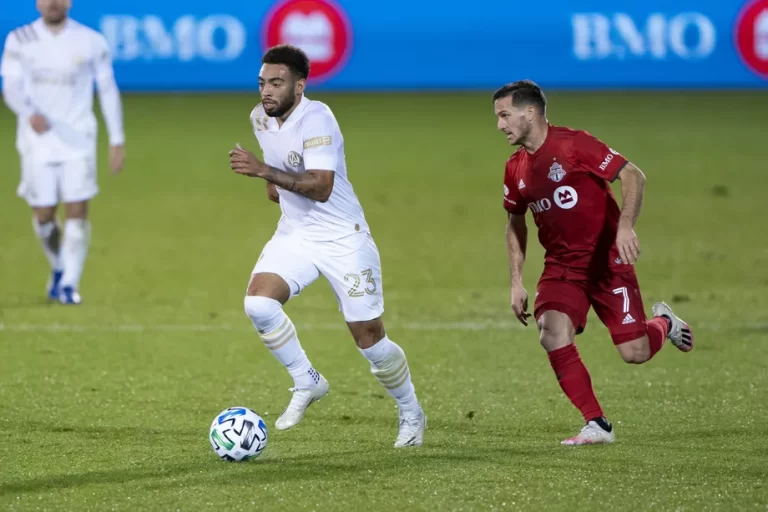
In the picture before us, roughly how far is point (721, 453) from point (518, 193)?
1.50m

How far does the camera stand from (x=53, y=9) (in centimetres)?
1032

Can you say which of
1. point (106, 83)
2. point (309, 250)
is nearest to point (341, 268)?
point (309, 250)

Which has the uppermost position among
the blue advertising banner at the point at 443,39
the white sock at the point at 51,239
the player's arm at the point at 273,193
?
the player's arm at the point at 273,193

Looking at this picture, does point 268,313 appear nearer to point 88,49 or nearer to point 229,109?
point 88,49

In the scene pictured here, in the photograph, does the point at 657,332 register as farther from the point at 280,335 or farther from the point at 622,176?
the point at 280,335

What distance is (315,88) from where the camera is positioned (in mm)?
21719

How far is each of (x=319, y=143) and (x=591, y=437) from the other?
5.94 ft

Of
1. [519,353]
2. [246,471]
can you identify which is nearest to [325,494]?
[246,471]

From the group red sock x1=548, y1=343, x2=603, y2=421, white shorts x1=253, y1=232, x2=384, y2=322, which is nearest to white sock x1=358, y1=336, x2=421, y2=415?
white shorts x1=253, y1=232, x2=384, y2=322

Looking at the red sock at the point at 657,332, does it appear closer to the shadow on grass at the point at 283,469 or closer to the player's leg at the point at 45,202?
the shadow on grass at the point at 283,469

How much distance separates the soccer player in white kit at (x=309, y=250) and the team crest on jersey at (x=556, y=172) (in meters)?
0.91

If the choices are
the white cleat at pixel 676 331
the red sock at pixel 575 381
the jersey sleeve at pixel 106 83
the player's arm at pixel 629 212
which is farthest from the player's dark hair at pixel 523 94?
the jersey sleeve at pixel 106 83

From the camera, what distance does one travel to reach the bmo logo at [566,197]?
6395 mm

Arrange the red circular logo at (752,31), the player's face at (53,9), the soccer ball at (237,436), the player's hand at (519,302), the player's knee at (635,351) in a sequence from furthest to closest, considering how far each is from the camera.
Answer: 1. the red circular logo at (752,31)
2. the player's face at (53,9)
3. the player's knee at (635,351)
4. the player's hand at (519,302)
5. the soccer ball at (237,436)
